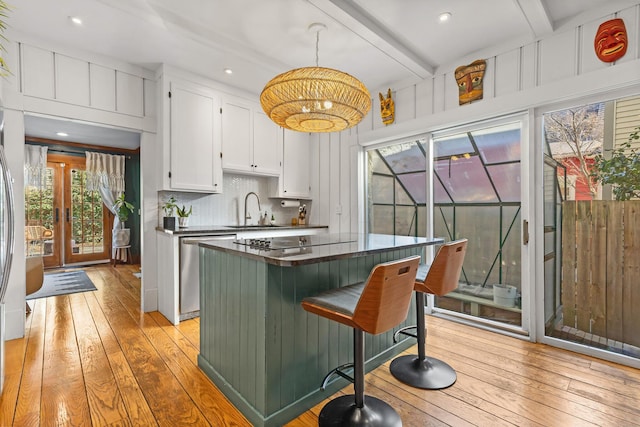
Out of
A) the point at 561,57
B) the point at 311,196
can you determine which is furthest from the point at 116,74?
the point at 561,57

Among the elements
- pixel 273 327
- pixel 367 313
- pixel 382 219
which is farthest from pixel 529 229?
pixel 273 327

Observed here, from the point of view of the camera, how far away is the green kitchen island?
157cm

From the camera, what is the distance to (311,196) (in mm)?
4605

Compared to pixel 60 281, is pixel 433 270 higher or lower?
higher

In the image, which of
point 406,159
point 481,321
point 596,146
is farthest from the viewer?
point 406,159

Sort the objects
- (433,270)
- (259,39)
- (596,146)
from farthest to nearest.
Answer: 1. (259,39)
2. (596,146)
3. (433,270)

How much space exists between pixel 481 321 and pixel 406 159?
1919 millimetres

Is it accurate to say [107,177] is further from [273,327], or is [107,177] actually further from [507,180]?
[507,180]

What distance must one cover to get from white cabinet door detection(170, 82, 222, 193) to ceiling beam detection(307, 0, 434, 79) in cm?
184

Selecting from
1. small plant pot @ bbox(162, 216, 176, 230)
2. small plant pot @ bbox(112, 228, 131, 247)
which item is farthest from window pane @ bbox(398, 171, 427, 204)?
small plant pot @ bbox(112, 228, 131, 247)

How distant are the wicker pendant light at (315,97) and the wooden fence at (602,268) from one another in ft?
6.42

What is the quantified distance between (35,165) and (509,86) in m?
6.90

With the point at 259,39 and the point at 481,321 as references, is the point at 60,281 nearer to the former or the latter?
the point at 259,39

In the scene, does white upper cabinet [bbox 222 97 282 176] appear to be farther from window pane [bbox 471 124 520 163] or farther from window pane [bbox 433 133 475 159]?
window pane [bbox 471 124 520 163]
